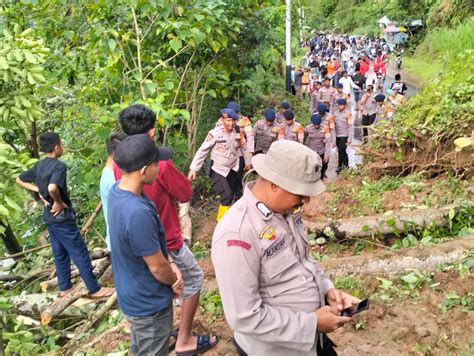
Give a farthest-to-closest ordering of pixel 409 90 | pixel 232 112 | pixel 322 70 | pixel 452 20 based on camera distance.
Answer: pixel 322 70, pixel 452 20, pixel 409 90, pixel 232 112

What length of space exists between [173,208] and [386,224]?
9.72 feet

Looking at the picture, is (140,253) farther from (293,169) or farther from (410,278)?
(410,278)

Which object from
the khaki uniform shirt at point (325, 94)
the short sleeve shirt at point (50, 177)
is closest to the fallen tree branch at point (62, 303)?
the short sleeve shirt at point (50, 177)

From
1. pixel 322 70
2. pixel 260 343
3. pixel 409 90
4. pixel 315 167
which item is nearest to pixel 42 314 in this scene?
pixel 260 343

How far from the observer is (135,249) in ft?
7.74

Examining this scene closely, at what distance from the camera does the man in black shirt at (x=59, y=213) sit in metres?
4.21

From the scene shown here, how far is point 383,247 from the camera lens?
5.04m

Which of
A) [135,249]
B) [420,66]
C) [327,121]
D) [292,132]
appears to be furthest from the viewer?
[420,66]

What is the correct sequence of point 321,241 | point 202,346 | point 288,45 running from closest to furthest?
1. point 202,346
2. point 321,241
3. point 288,45

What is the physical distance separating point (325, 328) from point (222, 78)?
619 centimetres

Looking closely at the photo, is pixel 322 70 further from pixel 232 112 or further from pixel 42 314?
pixel 42 314

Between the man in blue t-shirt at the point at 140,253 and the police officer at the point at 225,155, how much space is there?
3249 mm

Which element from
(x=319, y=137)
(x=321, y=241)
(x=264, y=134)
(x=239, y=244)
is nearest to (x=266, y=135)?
(x=264, y=134)

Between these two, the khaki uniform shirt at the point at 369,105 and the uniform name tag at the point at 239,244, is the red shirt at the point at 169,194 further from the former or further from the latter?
the khaki uniform shirt at the point at 369,105
